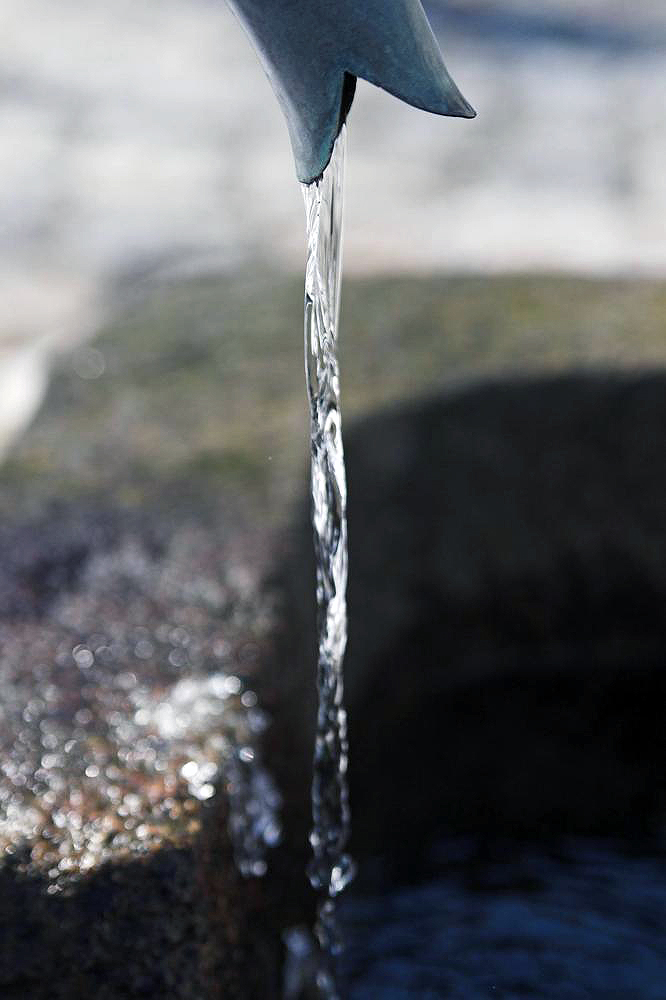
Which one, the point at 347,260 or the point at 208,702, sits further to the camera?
the point at 347,260

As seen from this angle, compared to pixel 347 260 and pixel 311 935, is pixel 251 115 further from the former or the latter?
pixel 311 935

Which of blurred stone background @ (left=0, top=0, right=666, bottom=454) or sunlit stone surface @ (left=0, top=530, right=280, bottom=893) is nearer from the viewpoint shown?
sunlit stone surface @ (left=0, top=530, right=280, bottom=893)

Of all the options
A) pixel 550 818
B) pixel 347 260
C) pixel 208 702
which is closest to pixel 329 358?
pixel 208 702

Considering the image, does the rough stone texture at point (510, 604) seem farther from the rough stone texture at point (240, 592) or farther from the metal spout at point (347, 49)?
the metal spout at point (347, 49)

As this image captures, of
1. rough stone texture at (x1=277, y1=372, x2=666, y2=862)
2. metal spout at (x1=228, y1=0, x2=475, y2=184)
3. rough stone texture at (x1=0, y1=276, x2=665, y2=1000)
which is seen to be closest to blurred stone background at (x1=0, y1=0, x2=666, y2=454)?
rough stone texture at (x1=0, y1=276, x2=665, y2=1000)

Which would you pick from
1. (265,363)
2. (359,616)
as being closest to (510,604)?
(359,616)

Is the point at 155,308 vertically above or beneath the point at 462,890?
above

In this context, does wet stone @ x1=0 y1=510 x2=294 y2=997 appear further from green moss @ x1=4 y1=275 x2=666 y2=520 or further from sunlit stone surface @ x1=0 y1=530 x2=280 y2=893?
green moss @ x1=4 y1=275 x2=666 y2=520

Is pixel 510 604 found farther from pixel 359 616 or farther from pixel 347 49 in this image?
pixel 347 49

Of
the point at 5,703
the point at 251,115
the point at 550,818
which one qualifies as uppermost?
the point at 251,115
